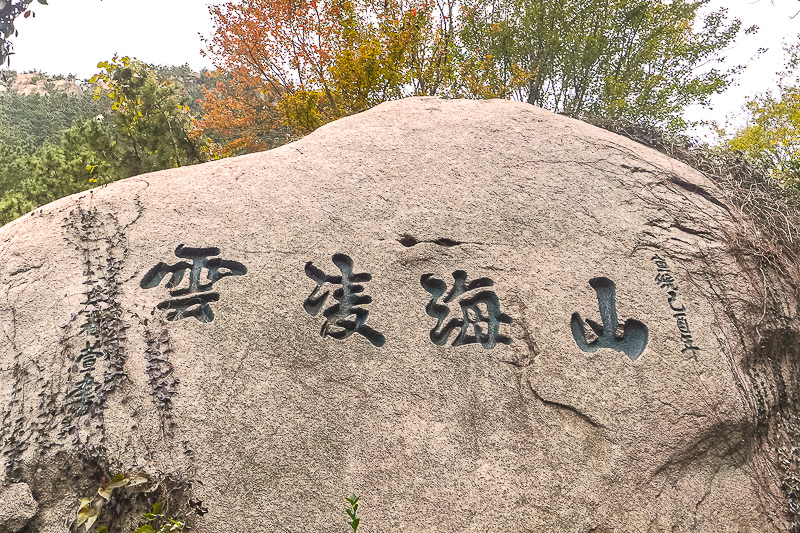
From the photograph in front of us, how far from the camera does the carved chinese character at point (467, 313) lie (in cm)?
316

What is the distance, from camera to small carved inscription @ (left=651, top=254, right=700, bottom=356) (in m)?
3.22

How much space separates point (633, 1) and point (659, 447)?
12.5m

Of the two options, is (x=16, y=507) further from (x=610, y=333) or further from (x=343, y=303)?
(x=610, y=333)

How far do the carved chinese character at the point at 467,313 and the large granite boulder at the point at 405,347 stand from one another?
12mm

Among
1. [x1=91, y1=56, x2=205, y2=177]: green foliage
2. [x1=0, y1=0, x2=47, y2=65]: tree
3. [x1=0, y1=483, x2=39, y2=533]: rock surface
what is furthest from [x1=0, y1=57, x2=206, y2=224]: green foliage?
[x1=0, y1=483, x2=39, y2=533]: rock surface

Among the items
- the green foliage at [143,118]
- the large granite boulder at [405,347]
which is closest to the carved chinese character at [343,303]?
the large granite boulder at [405,347]

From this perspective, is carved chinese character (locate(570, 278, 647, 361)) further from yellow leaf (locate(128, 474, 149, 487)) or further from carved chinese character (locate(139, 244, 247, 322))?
yellow leaf (locate(128, 474, 149, 487))

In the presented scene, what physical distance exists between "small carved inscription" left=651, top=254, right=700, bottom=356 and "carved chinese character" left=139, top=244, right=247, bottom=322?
2.50 meters

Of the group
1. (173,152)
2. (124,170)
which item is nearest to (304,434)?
(173,152)

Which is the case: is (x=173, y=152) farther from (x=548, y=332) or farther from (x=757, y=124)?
(x=757, y=124)

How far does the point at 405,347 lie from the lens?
3082 millimetres

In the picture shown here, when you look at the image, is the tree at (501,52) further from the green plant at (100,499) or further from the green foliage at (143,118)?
the green plant at (100,499)

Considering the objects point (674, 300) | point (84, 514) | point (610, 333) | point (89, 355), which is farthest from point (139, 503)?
point (674, 300)

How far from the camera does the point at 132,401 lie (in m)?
2.84
